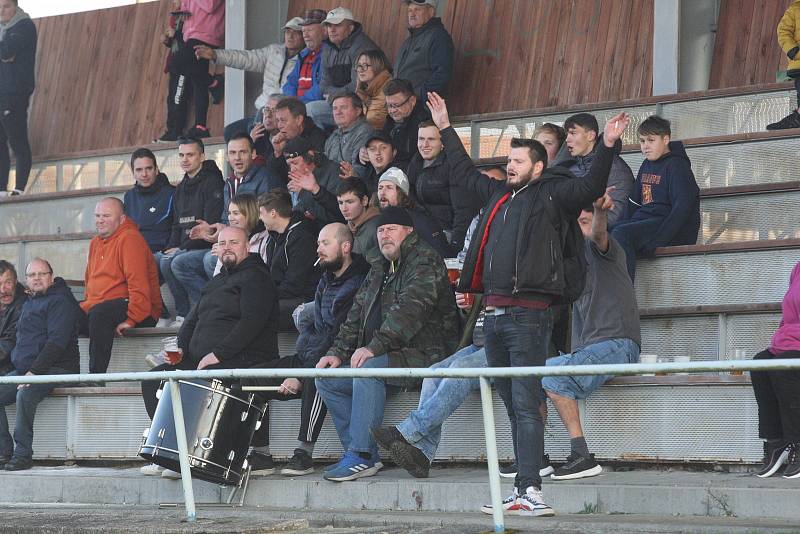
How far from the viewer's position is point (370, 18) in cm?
1377

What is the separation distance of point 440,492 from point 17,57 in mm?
8178

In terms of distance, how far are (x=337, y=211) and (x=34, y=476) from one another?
8.60 ft

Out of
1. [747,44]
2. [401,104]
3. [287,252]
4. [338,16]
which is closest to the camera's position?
[287,252]

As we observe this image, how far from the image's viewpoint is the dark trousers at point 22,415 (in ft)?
32.5

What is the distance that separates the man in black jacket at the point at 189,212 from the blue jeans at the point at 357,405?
2869mm

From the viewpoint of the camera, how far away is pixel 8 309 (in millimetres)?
10648

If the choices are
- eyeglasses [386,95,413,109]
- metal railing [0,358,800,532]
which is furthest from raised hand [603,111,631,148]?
eyeglasses [386,95,413,109]

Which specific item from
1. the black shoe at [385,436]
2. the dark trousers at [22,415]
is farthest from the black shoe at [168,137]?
the black shoe at [385,436]

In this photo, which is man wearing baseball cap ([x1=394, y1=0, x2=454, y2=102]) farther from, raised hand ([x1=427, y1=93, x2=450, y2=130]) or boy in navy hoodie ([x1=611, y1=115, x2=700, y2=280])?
raised hand ([x1=427, y1=93, x2=450, y2=130])

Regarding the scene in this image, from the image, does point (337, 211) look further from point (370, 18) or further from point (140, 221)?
point (370, 18)

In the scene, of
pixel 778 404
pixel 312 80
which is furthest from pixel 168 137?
pixel 778 404

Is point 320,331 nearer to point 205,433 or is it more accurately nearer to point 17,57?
point 205,433

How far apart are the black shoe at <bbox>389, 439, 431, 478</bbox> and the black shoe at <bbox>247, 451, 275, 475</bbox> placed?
114cm

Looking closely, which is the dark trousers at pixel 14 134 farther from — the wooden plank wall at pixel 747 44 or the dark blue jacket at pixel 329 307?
the wooden plank wall at pixel 747 44
